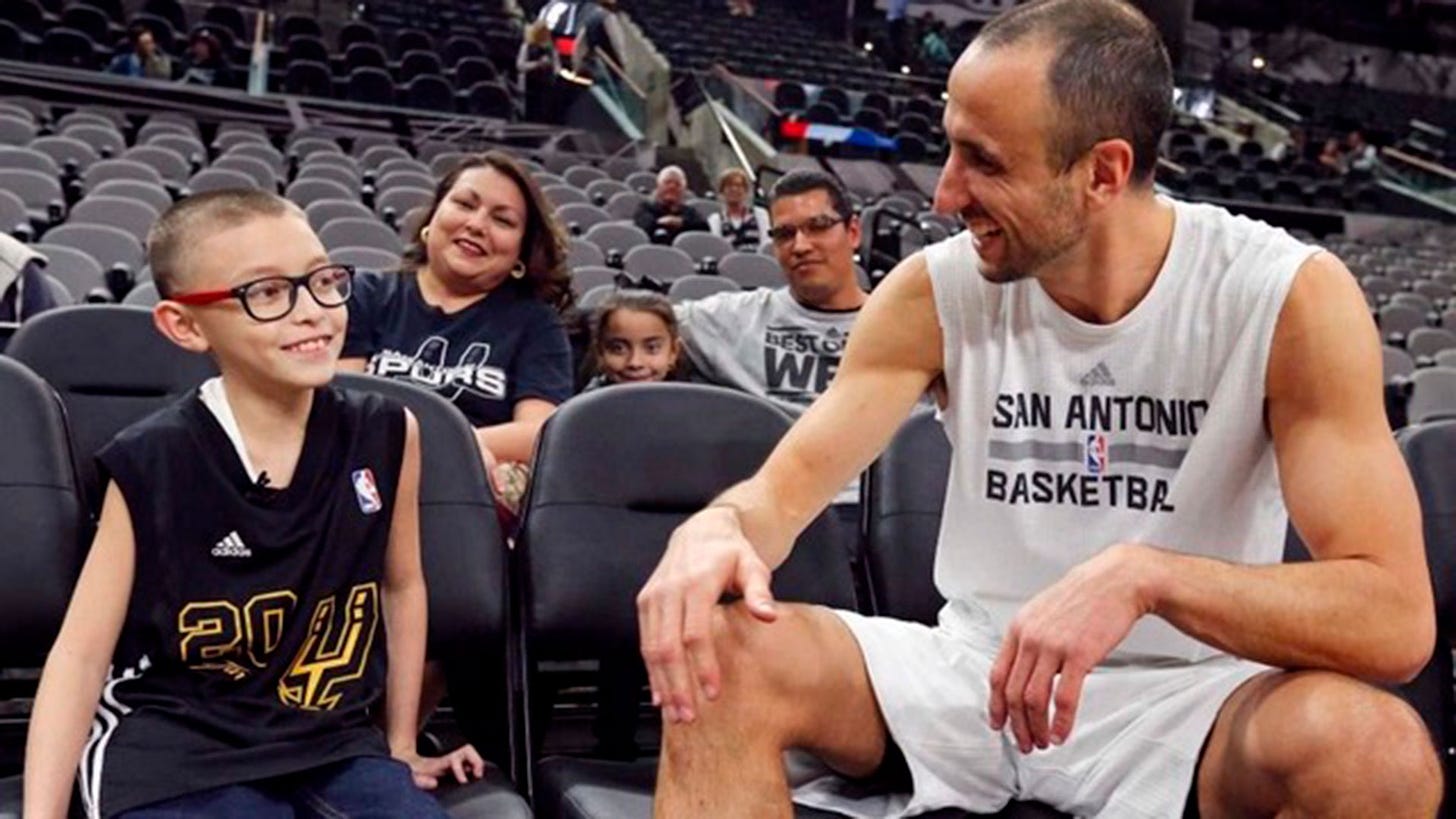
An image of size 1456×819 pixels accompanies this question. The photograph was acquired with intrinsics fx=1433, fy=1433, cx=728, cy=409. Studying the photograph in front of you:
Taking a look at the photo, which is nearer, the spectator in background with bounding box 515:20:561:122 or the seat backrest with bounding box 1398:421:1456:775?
the seat backrest with bounding box 1398:421:1456:775

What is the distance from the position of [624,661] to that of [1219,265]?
0.96 metres

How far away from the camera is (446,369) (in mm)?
2508

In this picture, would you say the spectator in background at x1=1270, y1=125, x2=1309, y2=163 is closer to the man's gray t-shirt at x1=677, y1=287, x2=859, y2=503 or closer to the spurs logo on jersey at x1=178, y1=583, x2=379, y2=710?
the man's gray t-shirt at x1=677, y1=287, x2=859, y2=503

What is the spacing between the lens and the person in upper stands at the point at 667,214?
705 cm

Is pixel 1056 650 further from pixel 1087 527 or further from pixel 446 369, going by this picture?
pixel 446 369

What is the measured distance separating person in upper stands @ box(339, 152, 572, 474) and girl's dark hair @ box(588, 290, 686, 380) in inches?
12.2

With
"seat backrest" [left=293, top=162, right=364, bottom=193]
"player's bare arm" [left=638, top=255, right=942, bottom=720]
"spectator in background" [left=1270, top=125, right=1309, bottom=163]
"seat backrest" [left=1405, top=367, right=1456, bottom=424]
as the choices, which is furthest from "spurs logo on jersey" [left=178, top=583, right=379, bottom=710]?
"spectator in background" [left=1270, top=125, right=1309, bottom=163]

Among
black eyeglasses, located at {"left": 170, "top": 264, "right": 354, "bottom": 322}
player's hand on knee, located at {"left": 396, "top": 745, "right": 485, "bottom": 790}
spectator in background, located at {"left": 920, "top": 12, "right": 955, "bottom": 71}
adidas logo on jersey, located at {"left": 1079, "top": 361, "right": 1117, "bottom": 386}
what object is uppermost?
spectator in background, located at {"left": 920, "top": 12, "right": 955, "bottom": 71}

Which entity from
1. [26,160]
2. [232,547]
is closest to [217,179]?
[26,160]

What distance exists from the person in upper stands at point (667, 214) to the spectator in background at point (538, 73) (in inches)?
171

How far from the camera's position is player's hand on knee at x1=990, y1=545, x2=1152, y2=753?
1223 millimetres

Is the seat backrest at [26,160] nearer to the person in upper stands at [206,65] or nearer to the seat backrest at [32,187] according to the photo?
the seat backrest at [32,187]

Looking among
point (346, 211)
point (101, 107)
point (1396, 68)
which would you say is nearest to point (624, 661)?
point (346, 211)

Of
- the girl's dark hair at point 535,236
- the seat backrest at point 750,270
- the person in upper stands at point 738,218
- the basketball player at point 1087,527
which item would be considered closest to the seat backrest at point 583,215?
the person in upper stands at point 738,218
